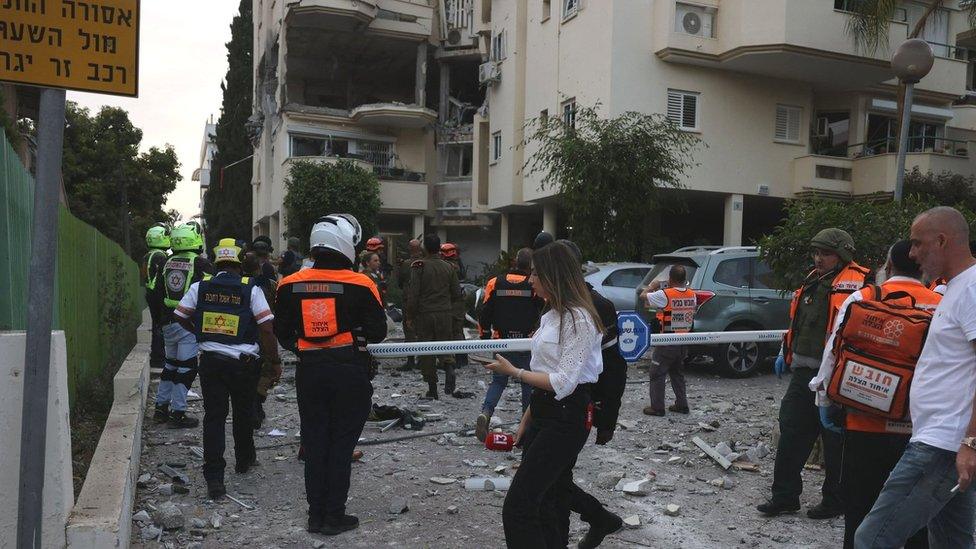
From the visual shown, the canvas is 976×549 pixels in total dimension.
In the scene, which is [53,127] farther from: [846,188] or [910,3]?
[910,3]

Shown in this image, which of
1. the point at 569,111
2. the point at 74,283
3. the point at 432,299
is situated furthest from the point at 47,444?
the point at 569,111

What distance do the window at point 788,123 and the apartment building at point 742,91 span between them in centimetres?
3

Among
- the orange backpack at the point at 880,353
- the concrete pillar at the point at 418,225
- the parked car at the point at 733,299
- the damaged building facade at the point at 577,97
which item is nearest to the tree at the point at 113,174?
the damaged building facade at the point at 577,97

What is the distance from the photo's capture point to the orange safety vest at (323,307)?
498cm

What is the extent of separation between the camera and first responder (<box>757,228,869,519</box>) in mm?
5297

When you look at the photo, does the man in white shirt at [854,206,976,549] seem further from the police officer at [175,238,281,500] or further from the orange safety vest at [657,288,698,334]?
the orange safety vest at [657,288,698,334]

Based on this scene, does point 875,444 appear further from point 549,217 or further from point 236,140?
point 236,140

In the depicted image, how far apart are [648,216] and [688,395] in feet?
26.5

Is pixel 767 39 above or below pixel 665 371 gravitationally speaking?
above

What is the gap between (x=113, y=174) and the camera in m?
31.1

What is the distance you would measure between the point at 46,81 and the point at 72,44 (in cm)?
19

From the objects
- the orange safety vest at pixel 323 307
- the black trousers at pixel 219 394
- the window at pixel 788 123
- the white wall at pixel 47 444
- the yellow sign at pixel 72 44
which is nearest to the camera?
the yellow sign at pixel 72 44

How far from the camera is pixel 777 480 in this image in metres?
5.47

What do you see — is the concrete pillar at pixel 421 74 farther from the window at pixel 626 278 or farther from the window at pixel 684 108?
the window at pixel 626 278
